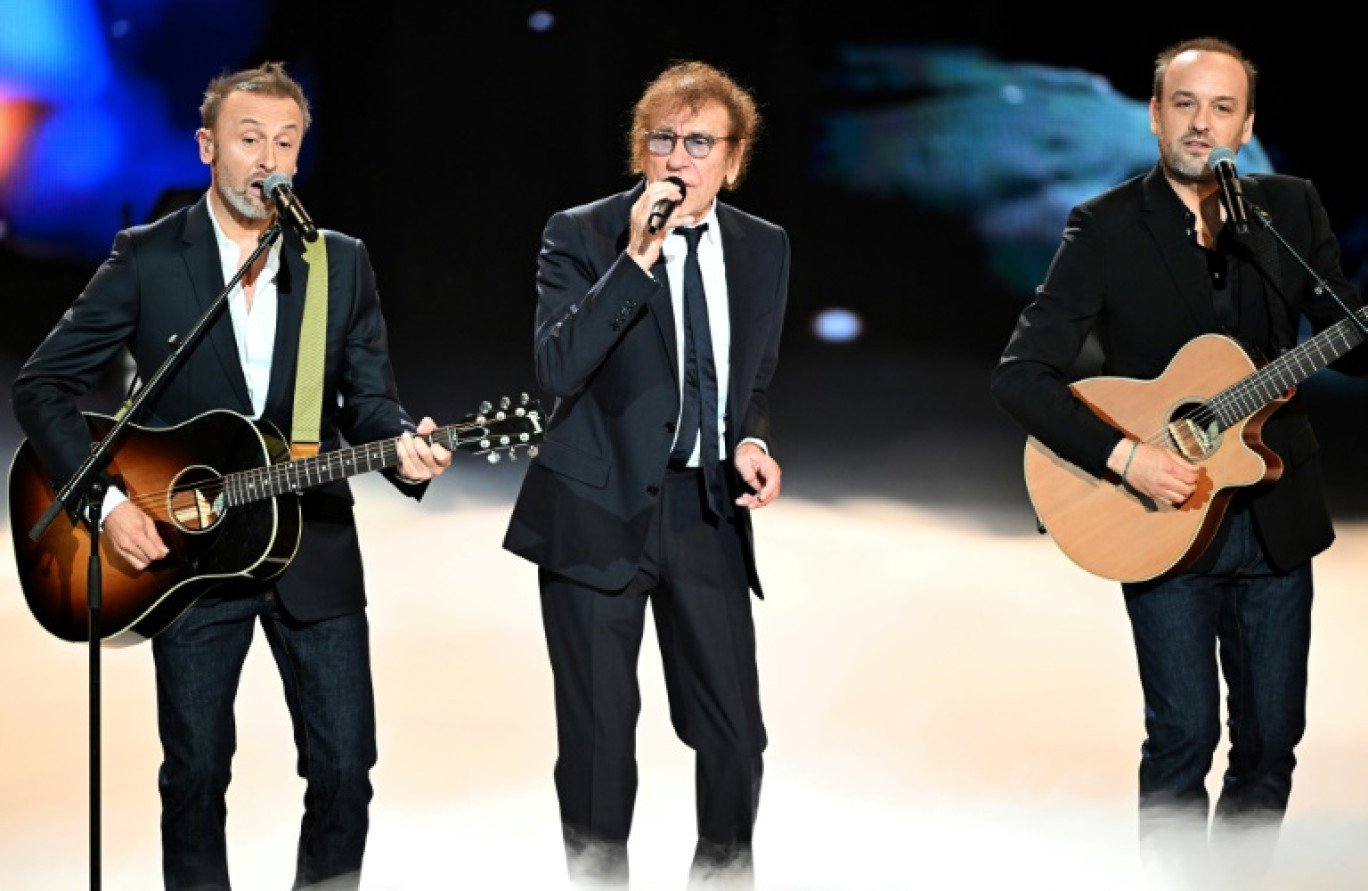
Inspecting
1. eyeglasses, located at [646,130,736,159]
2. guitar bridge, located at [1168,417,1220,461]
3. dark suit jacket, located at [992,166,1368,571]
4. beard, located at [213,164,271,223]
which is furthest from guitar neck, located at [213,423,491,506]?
guitar bridge, located at [1168,417,1220,461]

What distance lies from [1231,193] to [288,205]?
6.35 feet

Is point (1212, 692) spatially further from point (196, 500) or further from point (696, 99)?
point (196, 500)

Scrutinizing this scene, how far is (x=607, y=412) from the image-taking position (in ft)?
13.0

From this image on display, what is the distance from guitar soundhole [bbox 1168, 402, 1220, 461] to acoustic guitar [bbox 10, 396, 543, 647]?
4.64 ft

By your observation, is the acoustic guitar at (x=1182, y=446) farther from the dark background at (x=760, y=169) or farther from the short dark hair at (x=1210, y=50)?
the dark background at (x=760, y=169)

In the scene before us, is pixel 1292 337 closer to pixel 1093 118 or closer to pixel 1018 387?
pixel 1018 387

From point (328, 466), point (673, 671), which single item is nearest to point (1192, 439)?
point (673, 671)

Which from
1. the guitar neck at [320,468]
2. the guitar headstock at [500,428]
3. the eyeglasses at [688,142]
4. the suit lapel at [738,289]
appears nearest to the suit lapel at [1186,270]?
the suit lapel at [738,289]

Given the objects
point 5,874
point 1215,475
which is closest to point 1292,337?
point 1215,475

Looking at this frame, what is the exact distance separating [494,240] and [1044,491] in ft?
8.38

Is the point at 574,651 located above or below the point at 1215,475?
below

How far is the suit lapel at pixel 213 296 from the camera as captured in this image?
3.96 m

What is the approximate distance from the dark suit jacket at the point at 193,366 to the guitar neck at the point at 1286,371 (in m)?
1.77

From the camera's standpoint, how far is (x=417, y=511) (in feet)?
20.6
